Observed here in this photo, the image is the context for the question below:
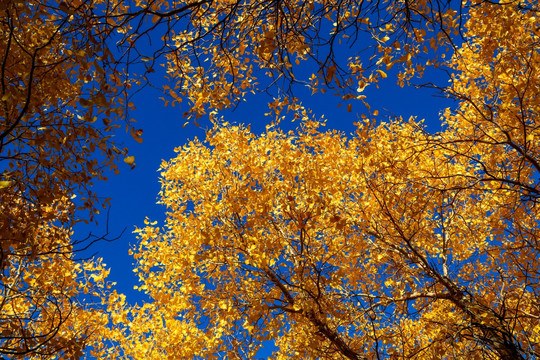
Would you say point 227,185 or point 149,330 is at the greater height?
point 227,185

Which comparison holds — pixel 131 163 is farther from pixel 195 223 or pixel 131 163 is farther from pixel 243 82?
pixel 195 223

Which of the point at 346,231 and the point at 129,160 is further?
the point at 346,231

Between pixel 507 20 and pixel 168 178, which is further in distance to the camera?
pixel 168 178

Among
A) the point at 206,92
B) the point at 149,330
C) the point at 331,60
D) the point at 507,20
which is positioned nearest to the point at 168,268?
the point at 149,330

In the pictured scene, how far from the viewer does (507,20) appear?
4.28m

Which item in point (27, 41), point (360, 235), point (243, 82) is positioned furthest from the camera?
point (360, 235)

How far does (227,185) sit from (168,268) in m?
2.10

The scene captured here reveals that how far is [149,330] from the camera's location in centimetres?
903

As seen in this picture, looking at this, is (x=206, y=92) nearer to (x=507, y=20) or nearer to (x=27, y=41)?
(x=27, y=41)

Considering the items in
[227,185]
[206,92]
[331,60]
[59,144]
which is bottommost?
[331,60]

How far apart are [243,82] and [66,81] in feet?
7.11

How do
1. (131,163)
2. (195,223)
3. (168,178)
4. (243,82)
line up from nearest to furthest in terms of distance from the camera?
1. (131,163)
2. (243,82)
3. (195,223)
4. (168,178)

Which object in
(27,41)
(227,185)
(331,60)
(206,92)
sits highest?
(227,185)

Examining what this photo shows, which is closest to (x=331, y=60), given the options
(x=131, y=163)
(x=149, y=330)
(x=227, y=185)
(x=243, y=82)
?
(x=243, y=82)
